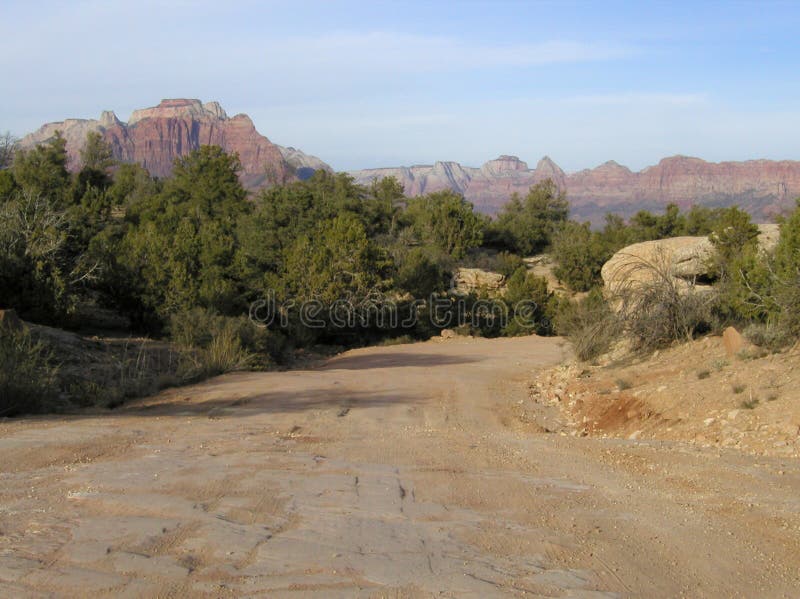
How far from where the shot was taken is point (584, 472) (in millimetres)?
7820

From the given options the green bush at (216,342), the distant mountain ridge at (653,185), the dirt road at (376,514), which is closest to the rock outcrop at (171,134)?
the distant mountain ridge at (653,185)

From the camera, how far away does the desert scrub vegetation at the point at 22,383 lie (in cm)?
1116

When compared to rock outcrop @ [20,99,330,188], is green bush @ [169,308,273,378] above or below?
below

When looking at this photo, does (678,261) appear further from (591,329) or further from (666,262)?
(591,329)

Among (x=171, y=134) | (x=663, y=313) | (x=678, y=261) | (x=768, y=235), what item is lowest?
(x=663, y=313)

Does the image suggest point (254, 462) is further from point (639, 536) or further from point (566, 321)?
point (566, 321)

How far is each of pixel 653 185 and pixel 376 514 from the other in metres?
135

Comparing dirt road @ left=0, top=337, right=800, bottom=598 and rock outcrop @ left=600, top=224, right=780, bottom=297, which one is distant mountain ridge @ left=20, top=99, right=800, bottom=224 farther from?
dirt road @ left=0, top=337, right=800, bottom=598

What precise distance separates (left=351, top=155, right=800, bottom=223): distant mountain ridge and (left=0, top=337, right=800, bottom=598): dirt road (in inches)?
3205

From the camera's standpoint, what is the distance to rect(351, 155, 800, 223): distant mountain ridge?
106m

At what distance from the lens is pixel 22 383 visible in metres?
11.5

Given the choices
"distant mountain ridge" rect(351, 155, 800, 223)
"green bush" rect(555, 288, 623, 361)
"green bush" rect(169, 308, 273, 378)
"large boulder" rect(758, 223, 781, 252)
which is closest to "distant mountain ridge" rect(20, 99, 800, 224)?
"distant mountain ridge" rect(351, 155, 800, 223)

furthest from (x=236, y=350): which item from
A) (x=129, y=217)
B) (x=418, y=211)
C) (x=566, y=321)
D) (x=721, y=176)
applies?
(x=721, y=176)

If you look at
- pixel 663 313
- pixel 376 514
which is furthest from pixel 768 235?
pixel 376 514
